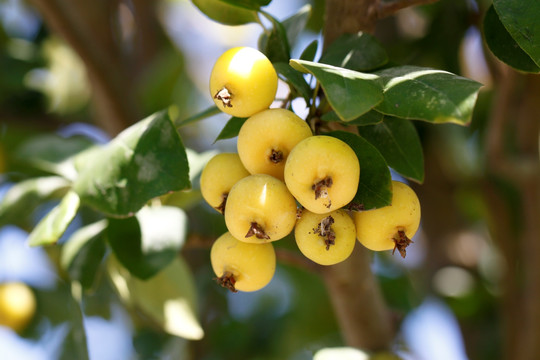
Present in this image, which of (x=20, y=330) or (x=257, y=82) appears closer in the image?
(x=257, y=82)

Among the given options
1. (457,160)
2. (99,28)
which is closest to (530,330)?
(457,160)

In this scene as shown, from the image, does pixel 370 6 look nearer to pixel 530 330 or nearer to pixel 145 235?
pixel 145 235

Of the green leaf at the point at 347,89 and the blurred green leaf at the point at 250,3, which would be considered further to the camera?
the blurred green leaf at the point at 250,3

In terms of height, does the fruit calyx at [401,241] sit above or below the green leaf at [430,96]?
below

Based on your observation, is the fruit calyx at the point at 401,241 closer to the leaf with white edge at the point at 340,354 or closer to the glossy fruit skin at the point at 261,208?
the glossy fruit skin at the point at 261,208

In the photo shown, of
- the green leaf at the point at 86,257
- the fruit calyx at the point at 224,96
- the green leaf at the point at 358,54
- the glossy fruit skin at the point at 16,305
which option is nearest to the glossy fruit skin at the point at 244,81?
the fruit calyx at the point at 224,96

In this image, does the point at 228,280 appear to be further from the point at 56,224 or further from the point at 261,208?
the point at 56,224

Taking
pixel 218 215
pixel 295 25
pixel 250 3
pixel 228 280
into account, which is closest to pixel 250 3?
pixel 250 3
